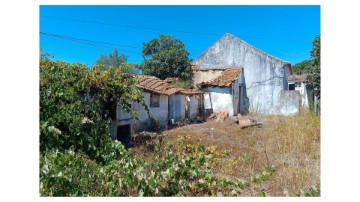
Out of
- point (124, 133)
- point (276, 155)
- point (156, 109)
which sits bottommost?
point (276, 155)

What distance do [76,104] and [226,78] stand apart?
1071cm

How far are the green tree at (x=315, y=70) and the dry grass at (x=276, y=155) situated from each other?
6502mm

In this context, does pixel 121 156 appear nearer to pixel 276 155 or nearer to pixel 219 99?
pixel 276 155

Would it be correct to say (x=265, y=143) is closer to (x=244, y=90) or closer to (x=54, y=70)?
(x=54, y=70)

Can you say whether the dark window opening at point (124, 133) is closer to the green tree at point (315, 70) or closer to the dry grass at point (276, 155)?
the dry grass at point (276, 155)

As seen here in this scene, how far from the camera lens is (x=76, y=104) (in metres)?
4.92

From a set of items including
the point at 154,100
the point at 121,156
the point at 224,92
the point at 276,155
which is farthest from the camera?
the point at 224,92

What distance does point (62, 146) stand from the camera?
4645 millimetres

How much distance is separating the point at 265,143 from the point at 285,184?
9.71ft

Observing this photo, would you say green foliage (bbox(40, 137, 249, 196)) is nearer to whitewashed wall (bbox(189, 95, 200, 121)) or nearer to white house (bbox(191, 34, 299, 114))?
whitewashed wall (bbox(189, 95, 200, 121))

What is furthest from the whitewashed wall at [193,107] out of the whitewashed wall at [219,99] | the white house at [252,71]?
the white house at [252,71]

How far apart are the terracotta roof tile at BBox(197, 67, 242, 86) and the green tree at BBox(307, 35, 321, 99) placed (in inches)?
130

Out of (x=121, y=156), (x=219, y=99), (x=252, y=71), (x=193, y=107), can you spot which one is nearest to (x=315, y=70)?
(x=252, y=71)

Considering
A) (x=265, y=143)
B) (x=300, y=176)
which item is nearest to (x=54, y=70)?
(x=300, y=176)
